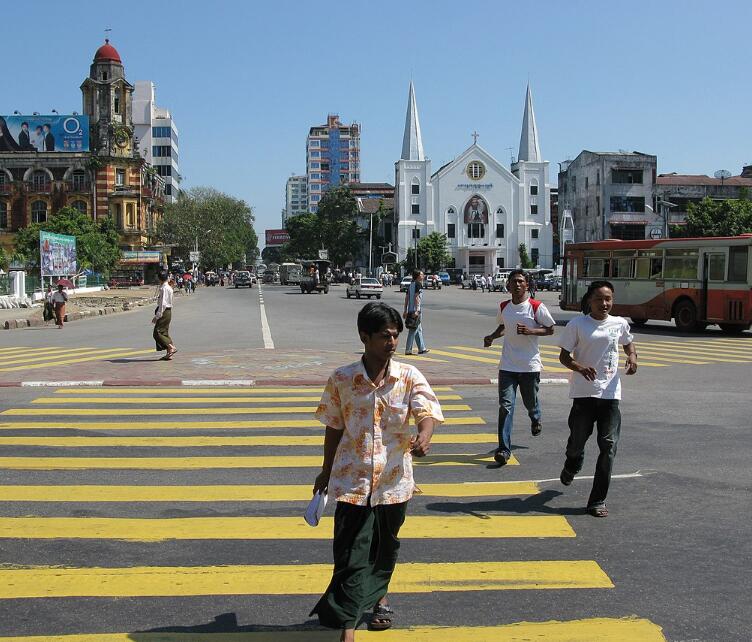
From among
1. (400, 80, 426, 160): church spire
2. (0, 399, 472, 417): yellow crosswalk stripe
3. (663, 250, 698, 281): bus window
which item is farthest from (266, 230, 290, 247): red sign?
(0, 399, 472, 417): yellow crosswalk stripe

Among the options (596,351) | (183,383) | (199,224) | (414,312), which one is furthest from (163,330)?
(199,224)

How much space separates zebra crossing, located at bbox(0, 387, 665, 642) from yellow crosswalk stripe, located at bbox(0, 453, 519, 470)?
28mm

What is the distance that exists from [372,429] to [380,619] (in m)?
1.02

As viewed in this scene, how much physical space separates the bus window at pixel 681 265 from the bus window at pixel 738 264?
1.27 m

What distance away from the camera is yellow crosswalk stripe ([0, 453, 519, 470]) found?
823cm

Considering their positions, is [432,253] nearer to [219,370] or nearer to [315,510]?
[219,370]

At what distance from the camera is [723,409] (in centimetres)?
1176

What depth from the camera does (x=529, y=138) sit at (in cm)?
11494

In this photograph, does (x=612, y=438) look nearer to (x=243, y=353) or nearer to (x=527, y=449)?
(x=527, y=449)

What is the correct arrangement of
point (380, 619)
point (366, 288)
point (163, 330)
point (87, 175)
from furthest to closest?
1. point (87, 175)
2. point (366, 288)
3. point (163, 330)
4. point (380, 619)

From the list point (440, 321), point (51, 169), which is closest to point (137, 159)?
point (51, 169)

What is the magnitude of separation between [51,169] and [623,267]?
242 feet

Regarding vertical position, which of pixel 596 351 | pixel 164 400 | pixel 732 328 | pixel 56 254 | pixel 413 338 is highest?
pixel 56 254

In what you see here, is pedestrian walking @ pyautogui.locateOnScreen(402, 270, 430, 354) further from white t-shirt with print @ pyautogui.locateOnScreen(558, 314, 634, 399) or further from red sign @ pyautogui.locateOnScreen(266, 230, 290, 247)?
red sign @ pyautogui.locateOnScreen(266, 230, 290, 247)
